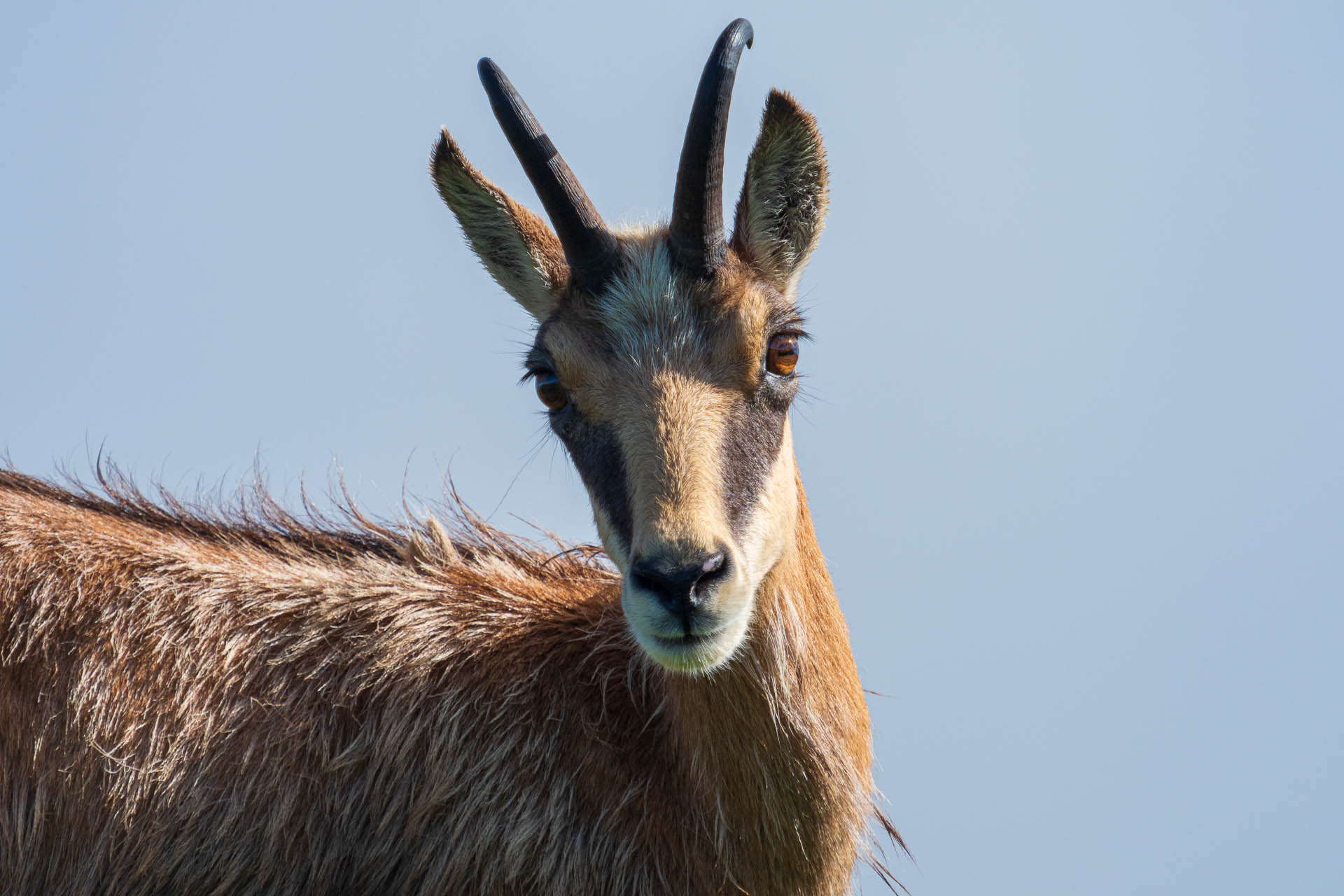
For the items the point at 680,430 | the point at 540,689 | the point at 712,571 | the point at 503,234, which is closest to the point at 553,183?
the point at 503,234

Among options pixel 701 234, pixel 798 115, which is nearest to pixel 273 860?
pixel 701 234

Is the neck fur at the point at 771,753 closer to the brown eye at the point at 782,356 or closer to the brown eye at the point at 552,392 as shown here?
the brown eye at the point at 782,356

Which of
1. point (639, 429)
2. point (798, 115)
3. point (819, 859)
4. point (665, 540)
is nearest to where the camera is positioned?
point (665, 540)

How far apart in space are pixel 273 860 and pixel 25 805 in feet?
3.93

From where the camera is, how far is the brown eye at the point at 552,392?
622 cm

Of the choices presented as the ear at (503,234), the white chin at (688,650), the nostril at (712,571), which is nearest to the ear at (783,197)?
the ear at (503,234)

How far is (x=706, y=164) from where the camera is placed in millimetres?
6176

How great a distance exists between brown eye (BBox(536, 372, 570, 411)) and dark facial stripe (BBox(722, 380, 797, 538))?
901 millimetres

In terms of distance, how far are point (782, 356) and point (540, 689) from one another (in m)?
2.08

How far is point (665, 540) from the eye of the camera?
507 centimetres

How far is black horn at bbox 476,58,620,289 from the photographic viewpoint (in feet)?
21.0

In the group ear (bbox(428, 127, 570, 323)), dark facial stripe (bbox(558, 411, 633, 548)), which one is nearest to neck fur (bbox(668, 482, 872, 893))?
dark facial stripe (bbox(558, 411, 633, 548))

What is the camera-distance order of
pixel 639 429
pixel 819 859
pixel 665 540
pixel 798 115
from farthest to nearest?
pixel 798 115 → pixel 819 859 → pixel 639 429 → pixel 665 540

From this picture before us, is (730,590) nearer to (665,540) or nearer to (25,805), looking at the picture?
(665,540)
